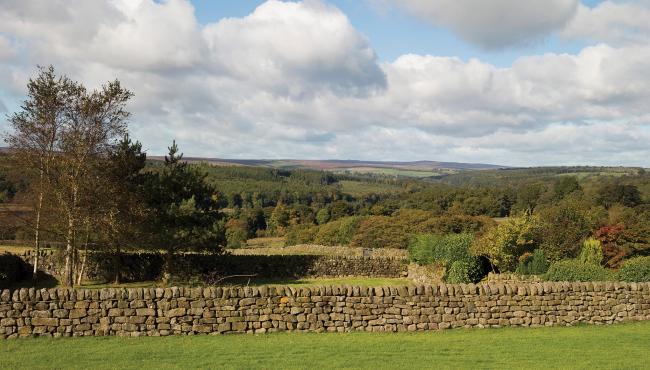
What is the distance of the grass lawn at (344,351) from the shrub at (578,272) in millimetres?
4783

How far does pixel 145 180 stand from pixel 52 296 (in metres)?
14.3

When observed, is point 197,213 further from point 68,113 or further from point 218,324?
point 218,324

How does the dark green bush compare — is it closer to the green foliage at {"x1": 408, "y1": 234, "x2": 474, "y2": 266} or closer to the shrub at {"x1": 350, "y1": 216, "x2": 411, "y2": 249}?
the green foliage at {"x1": 408, "y1": 234, "x2": 474, "y2": 266}

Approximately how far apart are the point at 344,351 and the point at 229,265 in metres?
19.3

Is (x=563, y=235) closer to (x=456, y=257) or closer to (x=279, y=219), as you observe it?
(x=456, y=257)

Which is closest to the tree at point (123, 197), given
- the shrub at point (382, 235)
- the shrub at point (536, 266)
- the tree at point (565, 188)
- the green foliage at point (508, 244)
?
the green foliage at point (508, 244)

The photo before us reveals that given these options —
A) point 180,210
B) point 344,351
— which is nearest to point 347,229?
point 180,210

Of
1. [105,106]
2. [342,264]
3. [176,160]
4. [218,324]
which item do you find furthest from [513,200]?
[218,324]

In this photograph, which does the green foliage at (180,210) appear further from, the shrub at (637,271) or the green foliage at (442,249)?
the shrub at (637,271)

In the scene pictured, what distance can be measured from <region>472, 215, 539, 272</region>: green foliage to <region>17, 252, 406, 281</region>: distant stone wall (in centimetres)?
822

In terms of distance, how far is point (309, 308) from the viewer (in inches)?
480

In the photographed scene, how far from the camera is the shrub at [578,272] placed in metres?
16.8

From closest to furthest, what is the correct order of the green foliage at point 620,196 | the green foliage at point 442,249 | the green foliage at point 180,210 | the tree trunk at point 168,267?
the green foliage at point 442,249
the green foliage at point 180,210
the tree trunk at point 168,267
the green foliage at point 620,196

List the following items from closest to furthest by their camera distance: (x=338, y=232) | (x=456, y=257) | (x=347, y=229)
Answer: (x=456, y=257), (x=347, y=229), (x=338, y=232)
